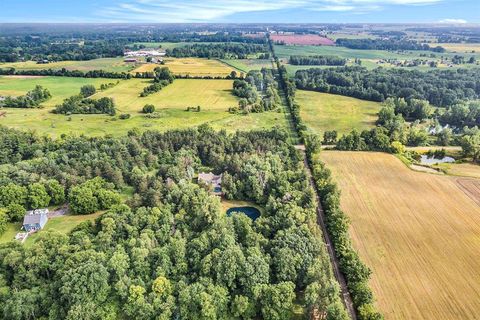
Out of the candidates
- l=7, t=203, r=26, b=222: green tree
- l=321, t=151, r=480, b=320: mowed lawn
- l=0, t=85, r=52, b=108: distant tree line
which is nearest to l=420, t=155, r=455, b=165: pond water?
l=321, t=151, r=480, b=320: mowed lawn

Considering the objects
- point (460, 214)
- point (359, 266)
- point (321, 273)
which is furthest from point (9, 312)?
Result: point (460, 214)

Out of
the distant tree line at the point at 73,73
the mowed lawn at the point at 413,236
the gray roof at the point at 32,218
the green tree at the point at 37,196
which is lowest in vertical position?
the mowed lawn at the point at 413,236

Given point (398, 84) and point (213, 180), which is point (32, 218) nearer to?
point (213, 180)

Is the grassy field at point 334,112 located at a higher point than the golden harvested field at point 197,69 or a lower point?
lower

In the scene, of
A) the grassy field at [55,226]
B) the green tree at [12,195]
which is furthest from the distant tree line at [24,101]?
the grassy field at [55,226]

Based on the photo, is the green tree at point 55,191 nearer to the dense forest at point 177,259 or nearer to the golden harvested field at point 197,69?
the dense forest at point 177,259

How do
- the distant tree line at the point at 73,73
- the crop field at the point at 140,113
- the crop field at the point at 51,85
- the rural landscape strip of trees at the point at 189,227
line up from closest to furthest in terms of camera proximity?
the rural landscape strip of trees at the point at 189,227
the crop field at the point at 140,113
the crop field at the point at 51,85
the distant tree line at the point at 73,73

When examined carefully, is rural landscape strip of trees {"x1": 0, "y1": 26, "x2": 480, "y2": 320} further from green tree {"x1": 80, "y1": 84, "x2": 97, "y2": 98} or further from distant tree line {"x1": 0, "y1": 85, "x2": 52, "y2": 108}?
green tree {"x1": 80, "y1": 84, "x2": 97, "y2": 98}

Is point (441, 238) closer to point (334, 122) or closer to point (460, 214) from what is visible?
point (460, 214)
